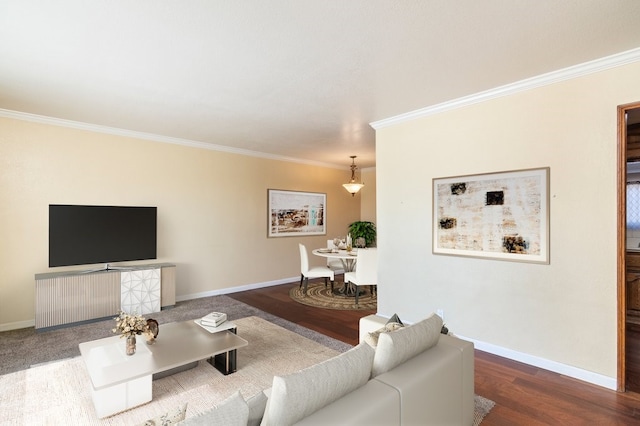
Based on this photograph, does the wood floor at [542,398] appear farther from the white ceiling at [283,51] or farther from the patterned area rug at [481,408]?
the white ceiling at [283,51]

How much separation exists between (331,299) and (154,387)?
3190 mm

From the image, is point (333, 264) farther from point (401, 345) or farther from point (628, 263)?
point (401, 345)

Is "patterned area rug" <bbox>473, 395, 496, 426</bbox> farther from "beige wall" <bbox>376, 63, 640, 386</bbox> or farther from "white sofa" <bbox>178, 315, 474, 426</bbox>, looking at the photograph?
"beige wall" <bbox>376, 63, 640, 386</bbox>

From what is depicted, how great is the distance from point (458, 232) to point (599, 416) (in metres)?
1.89

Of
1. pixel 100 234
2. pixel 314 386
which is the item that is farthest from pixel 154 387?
pixel 100 234

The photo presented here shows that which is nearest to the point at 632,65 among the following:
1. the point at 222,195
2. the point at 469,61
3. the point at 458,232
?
the point at 469,61

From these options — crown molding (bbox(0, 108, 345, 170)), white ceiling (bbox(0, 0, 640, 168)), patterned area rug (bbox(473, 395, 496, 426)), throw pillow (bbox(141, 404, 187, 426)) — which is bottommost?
patterned area rug (bbox(473, 395, 496, 426))

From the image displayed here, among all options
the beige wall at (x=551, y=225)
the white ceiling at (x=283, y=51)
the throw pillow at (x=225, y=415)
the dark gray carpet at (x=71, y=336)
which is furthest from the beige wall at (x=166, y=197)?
the throw pillow at (x=225, y=415)

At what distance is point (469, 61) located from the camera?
269 centimetres

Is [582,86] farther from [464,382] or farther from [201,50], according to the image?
[201,50]

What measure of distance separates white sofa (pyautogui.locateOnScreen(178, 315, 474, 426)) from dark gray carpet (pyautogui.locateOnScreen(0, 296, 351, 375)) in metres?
1.69

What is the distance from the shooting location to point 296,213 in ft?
23.3

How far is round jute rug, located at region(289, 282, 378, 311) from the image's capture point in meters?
5.08

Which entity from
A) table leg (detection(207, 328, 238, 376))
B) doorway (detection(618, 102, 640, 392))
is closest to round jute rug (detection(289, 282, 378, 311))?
table leg (detection(207, 328, 238, 376))
